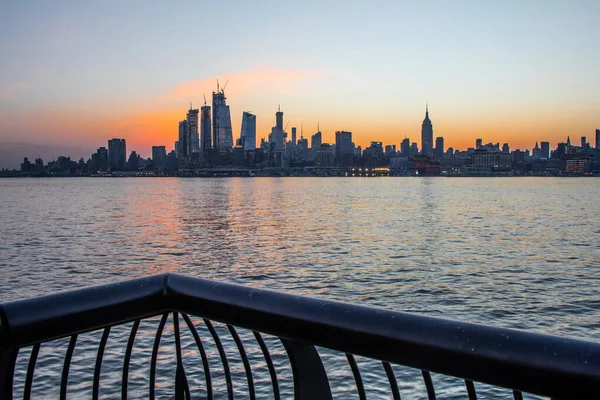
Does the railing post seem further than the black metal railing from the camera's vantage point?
Yes

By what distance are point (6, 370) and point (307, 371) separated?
120 cm

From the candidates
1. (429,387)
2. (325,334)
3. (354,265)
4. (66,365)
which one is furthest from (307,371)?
(354,265)

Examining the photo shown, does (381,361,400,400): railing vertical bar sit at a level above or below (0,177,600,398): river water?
above

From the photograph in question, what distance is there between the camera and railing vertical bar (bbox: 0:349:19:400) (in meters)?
2.29

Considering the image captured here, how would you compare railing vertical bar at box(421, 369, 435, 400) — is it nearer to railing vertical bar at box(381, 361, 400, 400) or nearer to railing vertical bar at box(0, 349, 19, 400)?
railing vertical bar at box(381, 361, 400, 400)

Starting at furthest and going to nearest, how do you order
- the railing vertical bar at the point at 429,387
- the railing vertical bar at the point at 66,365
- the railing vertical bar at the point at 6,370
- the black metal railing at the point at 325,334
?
Result: the railing vertical bar at the point at 66,365 < the railing vertical bar at the point at 6,370 < the railing vertical bar at the point at 429,387 < the black metal railing at the point at 325,334

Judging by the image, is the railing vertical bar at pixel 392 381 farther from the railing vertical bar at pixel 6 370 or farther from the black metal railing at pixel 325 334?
the railing vertical bar at pixel 6 370

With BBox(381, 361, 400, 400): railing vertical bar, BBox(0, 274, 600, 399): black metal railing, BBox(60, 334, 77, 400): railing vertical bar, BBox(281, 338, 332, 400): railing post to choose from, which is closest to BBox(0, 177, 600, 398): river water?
BBox(60, 334, 77, 400): railing vertical bar

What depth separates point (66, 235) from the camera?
1683 inches

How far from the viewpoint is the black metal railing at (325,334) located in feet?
5.30

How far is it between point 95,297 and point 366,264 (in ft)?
85.3

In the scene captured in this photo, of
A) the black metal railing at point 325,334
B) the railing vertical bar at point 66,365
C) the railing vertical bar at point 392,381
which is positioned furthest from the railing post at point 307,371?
the railing vertical bar at point 66,365

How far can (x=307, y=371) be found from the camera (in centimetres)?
242

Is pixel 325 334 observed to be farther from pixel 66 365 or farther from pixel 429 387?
pixel 66 365
